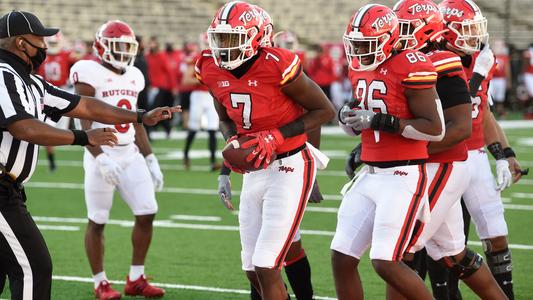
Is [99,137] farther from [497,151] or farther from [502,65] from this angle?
Result: [502,65]

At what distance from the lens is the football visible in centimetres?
533

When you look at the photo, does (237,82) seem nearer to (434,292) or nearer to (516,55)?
(434,292)

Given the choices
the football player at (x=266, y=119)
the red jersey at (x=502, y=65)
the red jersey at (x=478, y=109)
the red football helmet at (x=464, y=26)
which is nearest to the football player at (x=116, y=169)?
the football player at (x=266, y=119)

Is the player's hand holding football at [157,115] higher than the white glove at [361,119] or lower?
lower

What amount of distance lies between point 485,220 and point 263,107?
164 cm

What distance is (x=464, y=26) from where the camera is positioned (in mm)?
5996

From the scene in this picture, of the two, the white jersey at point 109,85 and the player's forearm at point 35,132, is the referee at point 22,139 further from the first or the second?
the white jersey at point 109,85

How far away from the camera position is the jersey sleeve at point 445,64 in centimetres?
541

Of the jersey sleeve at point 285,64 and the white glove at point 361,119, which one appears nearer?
the white glove at point 361,119

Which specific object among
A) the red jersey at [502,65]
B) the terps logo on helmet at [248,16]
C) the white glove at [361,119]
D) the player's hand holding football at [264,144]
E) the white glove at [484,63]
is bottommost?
the red jersey at [502,65]

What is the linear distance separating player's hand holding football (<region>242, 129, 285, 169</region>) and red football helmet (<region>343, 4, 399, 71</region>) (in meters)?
0.56

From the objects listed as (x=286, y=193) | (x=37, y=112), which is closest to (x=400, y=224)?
(x=286, y=193)

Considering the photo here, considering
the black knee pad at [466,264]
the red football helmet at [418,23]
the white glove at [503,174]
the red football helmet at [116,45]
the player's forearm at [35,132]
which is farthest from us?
the red football helmet at [116,45]

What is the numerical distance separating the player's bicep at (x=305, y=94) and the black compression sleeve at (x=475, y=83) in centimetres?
107
